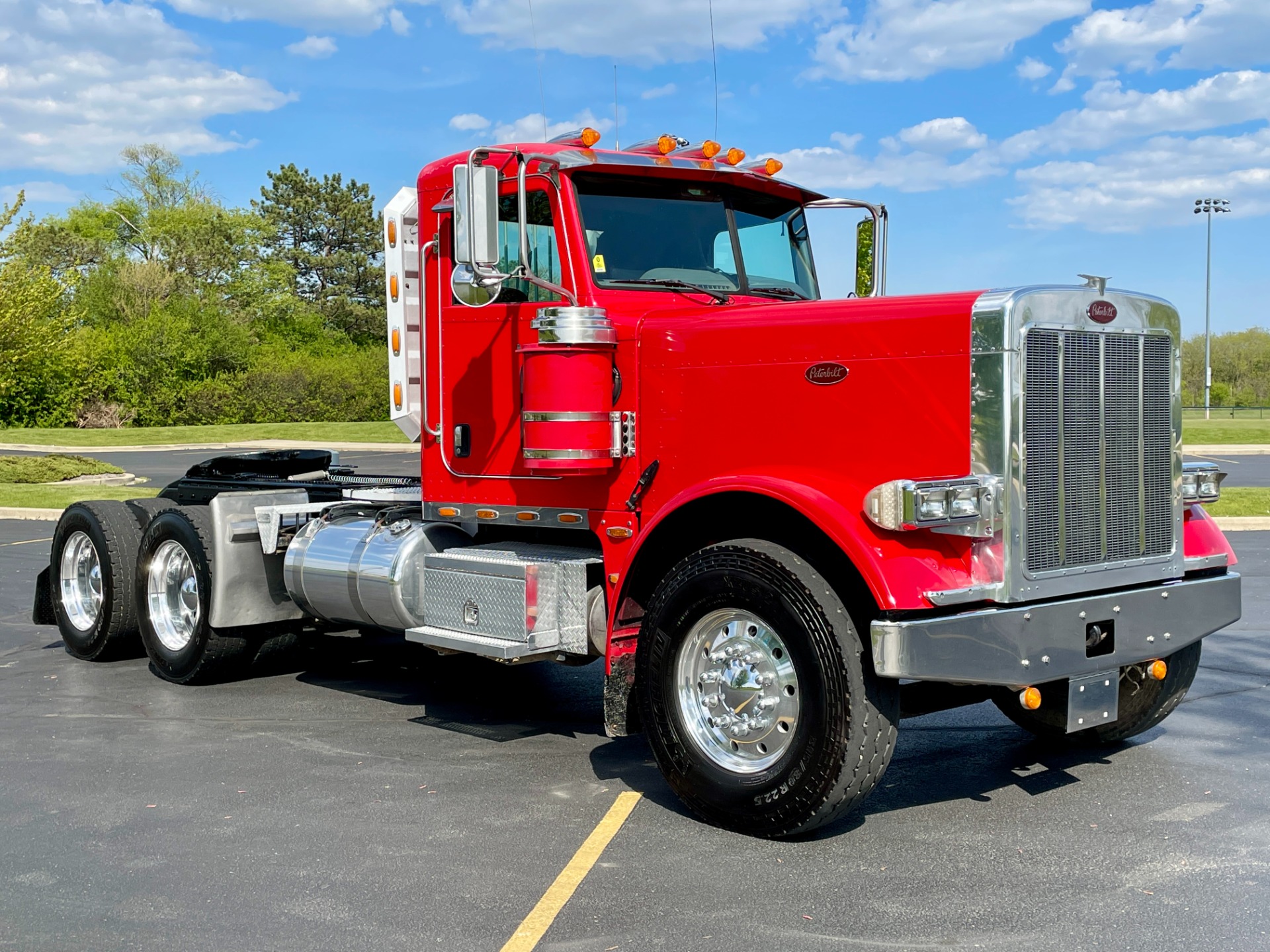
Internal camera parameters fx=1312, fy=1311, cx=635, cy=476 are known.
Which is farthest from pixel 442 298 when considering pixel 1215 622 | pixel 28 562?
pixel 28 562

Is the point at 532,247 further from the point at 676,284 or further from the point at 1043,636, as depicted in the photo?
the point at 1043,636

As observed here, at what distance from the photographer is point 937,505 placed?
15.8 ft

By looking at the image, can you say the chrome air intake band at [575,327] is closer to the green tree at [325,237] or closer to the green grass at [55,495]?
the green grass at [55,495]

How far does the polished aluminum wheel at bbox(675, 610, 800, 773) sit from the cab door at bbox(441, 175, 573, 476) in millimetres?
1601

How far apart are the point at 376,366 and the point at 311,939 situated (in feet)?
165

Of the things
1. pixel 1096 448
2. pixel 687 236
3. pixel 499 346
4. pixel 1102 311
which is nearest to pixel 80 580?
pixel 499 346

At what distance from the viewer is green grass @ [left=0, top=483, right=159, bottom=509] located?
64.9 ft

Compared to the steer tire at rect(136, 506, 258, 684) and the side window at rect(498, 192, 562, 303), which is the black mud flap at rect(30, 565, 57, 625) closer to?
the steer tire at rect(136, 506, 258, 684)

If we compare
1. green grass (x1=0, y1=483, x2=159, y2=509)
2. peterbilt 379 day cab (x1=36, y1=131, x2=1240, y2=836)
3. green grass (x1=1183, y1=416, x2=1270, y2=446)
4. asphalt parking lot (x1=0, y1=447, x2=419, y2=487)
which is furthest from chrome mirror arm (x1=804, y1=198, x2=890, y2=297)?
green grass (x1=1183, y1=416, x2=1270, y2=446)

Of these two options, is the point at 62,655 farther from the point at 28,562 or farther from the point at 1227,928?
the point at 1227,928

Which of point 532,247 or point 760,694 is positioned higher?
point 532,247

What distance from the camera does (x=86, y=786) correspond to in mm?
6008

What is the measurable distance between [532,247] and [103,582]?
175 inches

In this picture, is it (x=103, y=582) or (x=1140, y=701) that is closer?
(x=1140, y=701)
